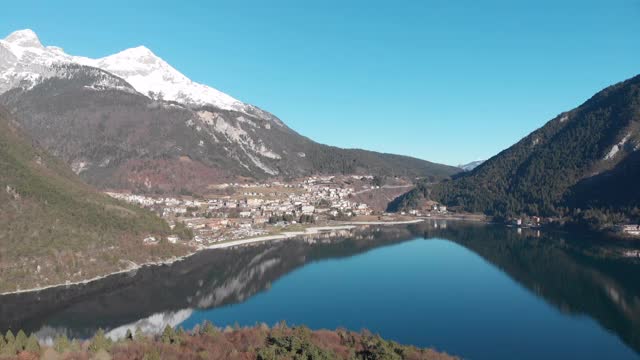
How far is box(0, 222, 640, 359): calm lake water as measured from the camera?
106ft

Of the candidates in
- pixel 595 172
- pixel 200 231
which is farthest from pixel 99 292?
pixel 595 172

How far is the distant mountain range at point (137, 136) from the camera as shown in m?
109

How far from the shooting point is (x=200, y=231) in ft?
230

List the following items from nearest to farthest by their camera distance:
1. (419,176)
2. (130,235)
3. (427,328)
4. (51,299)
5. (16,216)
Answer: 1. (427,328)
2. (51,299)
3. (16,216)
4. (130,235)
5. (419,176)

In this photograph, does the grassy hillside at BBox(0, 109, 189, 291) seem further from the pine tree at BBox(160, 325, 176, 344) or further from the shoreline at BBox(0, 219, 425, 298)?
the pine tree at BBox(160, 325, 176, 344)

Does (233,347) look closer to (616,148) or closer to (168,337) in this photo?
(168,337)

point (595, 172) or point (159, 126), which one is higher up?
point (159, 126)

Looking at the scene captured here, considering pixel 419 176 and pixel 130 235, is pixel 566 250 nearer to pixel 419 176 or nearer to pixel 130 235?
pixel 130 235

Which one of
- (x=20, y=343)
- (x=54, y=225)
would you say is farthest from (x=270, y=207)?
(x=20, y=343)

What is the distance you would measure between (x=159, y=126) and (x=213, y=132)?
1489 centimetres

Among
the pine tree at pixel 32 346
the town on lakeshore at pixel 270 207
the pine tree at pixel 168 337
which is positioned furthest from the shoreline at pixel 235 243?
the pine tree at pixel 168 337

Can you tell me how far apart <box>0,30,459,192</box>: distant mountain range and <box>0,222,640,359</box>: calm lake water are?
51878 millimetres

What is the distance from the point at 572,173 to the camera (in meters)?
98.1

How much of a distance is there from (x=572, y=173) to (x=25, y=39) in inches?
6421
